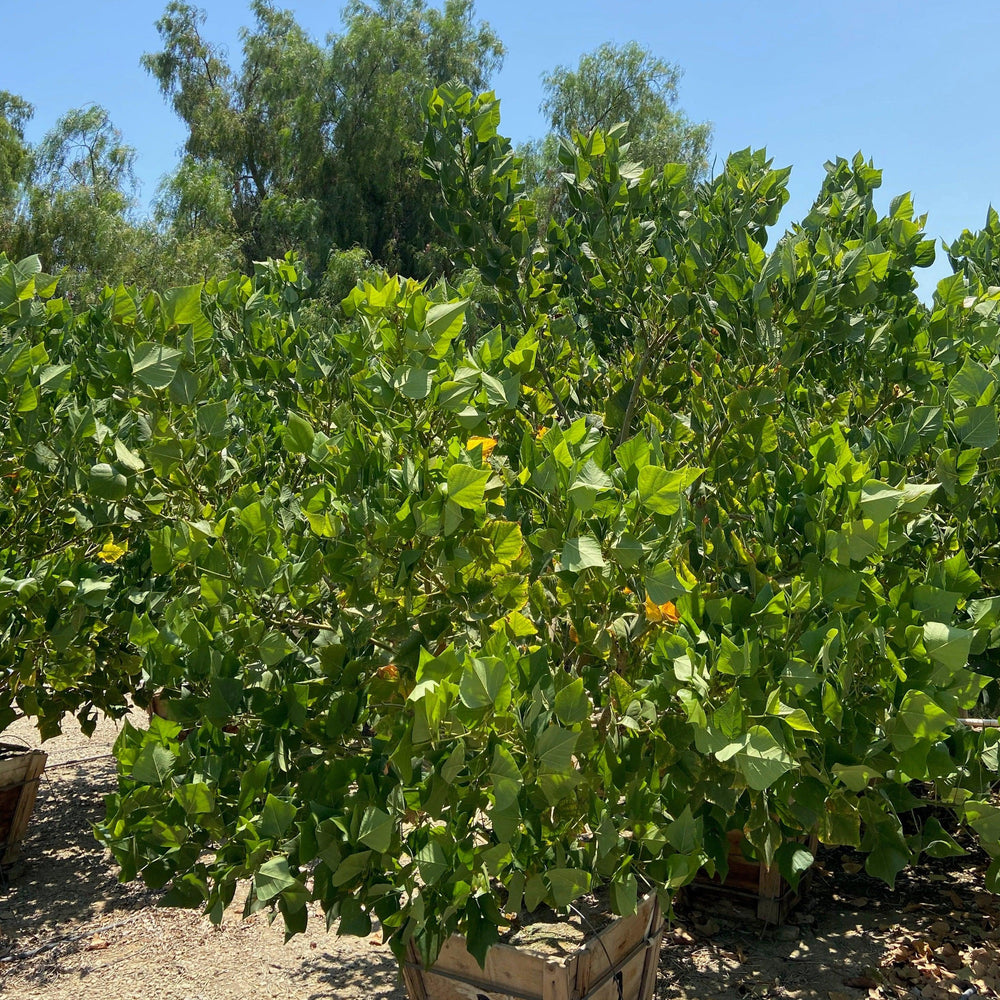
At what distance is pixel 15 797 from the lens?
4.59 meters

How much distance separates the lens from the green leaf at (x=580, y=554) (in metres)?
1.57

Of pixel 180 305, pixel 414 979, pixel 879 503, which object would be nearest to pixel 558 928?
pixel 414 979

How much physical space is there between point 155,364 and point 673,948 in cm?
290

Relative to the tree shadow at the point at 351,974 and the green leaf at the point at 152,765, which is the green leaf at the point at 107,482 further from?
the tree shadow at the point at 351,974

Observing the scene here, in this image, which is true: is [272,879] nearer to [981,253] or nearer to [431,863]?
[431,863]

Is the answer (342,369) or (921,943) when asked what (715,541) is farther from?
(921,943)

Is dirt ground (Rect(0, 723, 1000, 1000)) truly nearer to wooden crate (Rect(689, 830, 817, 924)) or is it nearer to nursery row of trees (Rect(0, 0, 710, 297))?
wooden crate (Rect(689, 830, 817, 924))

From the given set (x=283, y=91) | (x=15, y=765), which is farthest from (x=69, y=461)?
(x=283, y=91)

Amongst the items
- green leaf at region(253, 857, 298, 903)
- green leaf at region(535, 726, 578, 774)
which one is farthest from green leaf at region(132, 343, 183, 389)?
green leaf at region(535, 726, 578, 774)

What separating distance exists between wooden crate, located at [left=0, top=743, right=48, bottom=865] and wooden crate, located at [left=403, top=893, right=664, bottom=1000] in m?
2.80

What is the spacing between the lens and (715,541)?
89.9 inches

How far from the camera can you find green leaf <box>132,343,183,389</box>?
1975 mm

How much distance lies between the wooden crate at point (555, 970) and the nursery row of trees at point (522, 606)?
11.9 inches

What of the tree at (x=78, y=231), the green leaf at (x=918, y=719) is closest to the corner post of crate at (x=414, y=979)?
the green leaf at (x=918, y=719)
